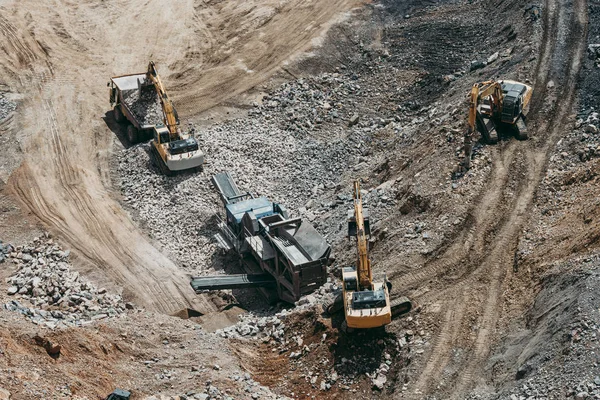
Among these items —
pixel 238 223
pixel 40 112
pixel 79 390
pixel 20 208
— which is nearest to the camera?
pixel 79 390

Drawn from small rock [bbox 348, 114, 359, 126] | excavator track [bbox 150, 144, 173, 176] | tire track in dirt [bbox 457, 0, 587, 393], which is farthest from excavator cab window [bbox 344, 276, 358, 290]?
small rock [bbox 348, 114, 359, 126]

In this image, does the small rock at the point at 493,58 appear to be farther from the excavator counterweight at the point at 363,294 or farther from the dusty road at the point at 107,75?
the excavator counterweight at the point at 363,294

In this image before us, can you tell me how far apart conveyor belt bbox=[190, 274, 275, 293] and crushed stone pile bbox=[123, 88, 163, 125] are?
36.5 ft

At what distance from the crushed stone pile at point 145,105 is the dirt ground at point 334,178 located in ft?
4.91

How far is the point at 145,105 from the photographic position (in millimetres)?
37906

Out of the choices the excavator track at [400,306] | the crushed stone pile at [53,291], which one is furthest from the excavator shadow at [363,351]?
the crushed stone pile at [53,291]

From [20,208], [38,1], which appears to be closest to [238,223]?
[20,208]

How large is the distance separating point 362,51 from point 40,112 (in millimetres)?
15582

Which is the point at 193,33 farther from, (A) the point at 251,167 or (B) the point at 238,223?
(B) the point at 238,223

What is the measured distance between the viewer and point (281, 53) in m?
42.8

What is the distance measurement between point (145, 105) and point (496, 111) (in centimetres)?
1562

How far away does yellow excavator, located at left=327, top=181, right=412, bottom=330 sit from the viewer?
22.5m

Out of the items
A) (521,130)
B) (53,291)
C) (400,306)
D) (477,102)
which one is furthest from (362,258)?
(53,291)

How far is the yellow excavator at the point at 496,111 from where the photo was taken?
95.6ft
